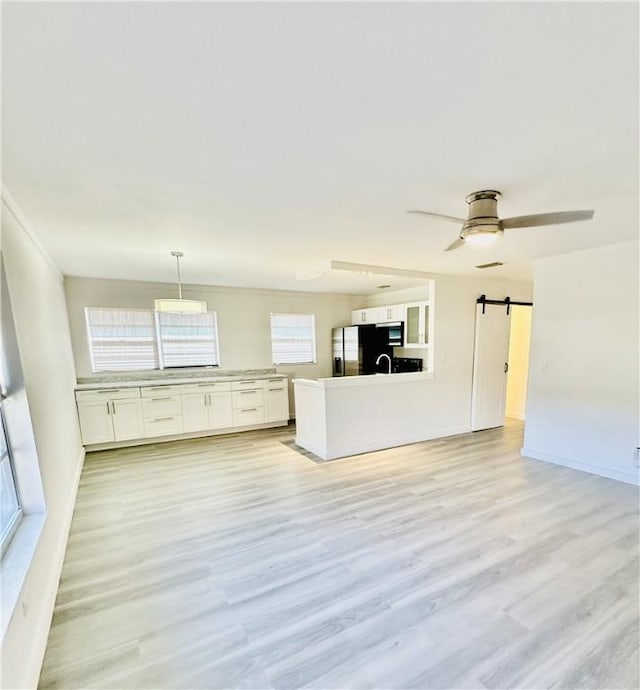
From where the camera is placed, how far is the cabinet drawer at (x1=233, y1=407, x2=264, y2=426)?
5.43 m

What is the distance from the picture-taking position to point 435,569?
2.16 m

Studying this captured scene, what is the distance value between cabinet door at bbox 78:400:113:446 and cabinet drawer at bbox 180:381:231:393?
99 cm

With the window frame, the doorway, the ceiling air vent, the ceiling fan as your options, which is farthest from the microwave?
the ceiling fan

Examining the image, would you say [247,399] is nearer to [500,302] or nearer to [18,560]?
[18,560]

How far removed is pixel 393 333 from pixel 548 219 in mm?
3957

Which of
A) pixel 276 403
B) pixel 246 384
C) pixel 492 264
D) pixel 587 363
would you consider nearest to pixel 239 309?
pixel 246 384

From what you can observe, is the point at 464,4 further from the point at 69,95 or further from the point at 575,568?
the point at 575,568

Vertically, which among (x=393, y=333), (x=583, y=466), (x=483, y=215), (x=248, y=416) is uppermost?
(x=483, y=215)

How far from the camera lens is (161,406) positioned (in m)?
4.88

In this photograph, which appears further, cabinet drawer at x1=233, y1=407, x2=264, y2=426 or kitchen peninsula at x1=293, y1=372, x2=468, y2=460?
cabinet drawer at x1=233, y1=407, x2=264, y2=426

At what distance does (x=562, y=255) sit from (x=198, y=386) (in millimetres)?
5050

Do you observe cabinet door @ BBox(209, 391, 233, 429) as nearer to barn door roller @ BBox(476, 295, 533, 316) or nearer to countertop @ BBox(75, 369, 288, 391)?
countertop @ BBox(75, 369, 288, 391)

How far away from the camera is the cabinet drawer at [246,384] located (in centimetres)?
541

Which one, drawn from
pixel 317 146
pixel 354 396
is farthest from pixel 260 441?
pixel 317 146
